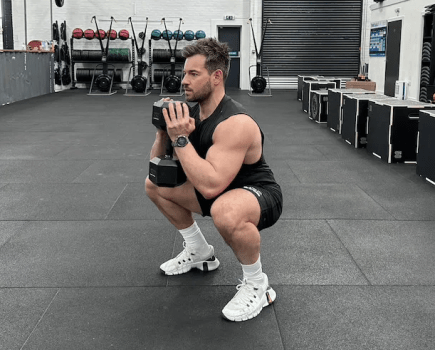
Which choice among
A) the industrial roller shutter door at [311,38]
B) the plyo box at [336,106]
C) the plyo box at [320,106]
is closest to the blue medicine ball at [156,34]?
the industrial roller shutter door at [311,38]

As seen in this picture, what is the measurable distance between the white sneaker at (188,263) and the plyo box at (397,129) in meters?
2.94

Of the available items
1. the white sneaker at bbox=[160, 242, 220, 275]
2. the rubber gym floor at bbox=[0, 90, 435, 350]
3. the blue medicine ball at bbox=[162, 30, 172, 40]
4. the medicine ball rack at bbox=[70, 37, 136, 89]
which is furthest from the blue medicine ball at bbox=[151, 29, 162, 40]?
the white sneaker at bbox=[160, 242, 220, 275]

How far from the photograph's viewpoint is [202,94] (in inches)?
79.5

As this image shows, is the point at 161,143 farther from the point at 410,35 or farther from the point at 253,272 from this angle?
the point at 410,35

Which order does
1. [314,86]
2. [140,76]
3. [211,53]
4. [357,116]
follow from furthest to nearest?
[140,76] → [314,86] → [357,116] → [211,53]

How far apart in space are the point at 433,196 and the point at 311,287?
→ 1909 mm

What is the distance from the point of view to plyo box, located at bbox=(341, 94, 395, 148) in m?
5.54

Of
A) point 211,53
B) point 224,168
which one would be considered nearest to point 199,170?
point 224,168

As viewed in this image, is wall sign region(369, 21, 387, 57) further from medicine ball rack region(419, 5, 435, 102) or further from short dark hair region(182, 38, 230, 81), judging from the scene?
short dark hair region(182, 38, 230, 81)

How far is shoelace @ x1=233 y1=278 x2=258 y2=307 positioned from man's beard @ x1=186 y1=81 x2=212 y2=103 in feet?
2.39

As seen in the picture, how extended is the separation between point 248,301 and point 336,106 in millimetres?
5073

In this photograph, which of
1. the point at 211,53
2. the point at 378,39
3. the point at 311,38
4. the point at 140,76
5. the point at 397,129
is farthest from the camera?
the point at 311,38

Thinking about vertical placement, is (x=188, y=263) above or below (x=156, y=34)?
below

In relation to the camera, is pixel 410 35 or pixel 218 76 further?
pixel 410 35
